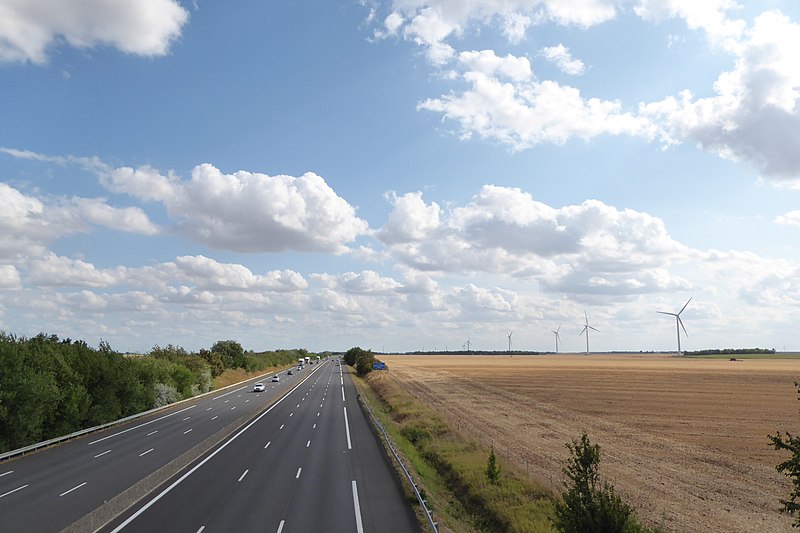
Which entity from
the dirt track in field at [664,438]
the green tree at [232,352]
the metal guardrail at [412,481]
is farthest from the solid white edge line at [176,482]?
the green tree at [232,352]

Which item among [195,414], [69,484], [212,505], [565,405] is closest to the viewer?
A: [212,505]

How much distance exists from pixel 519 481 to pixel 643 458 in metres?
14.1

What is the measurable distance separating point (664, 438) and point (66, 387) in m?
47.3

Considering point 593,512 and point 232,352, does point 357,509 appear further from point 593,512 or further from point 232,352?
point 232,352

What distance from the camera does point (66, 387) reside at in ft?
146

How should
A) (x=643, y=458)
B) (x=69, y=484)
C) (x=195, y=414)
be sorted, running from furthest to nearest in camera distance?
(x=195, y=414)
(x=643, y=458)
(x=69, y=484)

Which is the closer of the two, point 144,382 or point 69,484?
point 69,484

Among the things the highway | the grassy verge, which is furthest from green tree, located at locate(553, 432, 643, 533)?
the highway

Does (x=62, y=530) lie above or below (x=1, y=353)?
below

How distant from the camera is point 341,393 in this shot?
85.4 m

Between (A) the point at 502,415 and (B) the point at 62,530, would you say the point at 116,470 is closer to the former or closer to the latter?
(B) the point at 62,530

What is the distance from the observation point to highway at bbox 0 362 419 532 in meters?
21.0

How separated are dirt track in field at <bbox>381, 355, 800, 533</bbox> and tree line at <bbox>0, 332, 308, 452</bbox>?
102ft

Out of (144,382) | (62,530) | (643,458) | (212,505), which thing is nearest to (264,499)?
(212,505)
